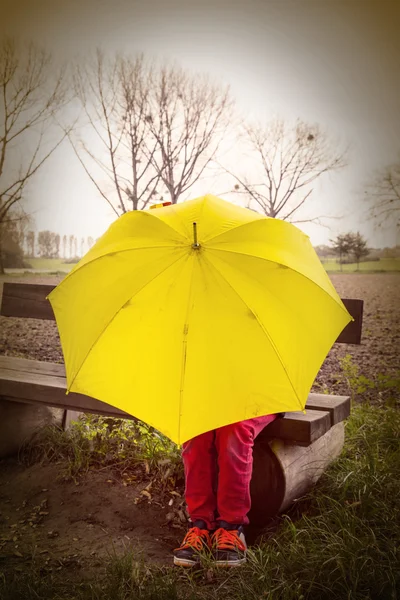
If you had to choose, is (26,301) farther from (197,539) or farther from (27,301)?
(197,539)

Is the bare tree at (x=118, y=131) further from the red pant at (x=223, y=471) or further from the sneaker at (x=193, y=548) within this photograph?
the sneaker at (x=193, y=548)

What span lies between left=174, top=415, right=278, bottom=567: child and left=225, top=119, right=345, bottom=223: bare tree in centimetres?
240

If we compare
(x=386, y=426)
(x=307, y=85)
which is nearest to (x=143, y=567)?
(x=386, y=426)

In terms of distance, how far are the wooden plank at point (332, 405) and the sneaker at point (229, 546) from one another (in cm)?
60

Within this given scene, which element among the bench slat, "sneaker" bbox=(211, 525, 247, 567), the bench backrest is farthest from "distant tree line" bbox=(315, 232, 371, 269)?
"sneaker" bbox=(211, 525, 247, 567)

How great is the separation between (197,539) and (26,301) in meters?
1.99

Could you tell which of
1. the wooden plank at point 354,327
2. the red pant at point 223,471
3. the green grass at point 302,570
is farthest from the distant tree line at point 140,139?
the red pant at point 223,471

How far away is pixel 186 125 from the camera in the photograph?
168 inches

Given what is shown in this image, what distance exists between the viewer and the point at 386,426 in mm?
2867

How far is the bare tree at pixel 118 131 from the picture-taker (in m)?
4.32

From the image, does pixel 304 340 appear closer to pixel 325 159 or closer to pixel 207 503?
pixel 207 503

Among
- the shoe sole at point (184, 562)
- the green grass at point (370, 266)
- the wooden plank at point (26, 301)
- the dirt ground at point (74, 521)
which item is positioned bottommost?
the dirt ground at point (74, 521)

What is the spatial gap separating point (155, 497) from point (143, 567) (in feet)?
2.02

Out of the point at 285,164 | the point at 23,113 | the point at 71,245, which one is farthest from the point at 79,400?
the point at 23,113
